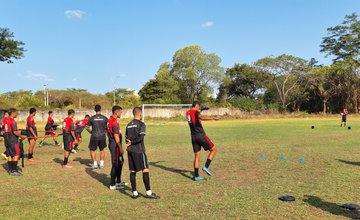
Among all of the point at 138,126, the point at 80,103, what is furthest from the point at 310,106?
the point at 138,126

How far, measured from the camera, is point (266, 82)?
7294 centimetres

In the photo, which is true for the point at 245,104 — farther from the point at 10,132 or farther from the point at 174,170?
the point at 10,132

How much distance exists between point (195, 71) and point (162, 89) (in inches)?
328

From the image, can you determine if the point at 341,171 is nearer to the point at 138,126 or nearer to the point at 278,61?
the point at 138,126

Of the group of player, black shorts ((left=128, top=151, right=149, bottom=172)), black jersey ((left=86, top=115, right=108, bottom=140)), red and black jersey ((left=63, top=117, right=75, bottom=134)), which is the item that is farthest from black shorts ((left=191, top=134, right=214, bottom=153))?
red and black jersey ((left=63, top=117, right=75, bottom=134))

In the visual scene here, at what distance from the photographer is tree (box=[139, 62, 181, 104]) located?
70.7 m

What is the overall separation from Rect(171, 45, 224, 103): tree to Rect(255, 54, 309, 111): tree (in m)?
9.38

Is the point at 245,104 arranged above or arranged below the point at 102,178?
above

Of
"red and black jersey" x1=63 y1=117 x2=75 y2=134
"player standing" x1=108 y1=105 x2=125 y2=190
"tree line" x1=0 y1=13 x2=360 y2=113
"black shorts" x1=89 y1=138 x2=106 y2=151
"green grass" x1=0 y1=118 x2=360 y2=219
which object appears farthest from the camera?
"tree line" x1=0 y1=13 x2=360 y2=113

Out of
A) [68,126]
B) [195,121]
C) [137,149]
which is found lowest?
[137,149]

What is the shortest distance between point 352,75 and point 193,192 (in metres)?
65.2

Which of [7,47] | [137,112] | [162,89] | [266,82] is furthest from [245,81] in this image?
[137,112]

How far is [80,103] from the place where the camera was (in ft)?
263

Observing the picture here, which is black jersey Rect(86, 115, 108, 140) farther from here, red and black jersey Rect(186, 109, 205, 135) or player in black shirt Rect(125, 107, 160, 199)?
player in black shirt Rect(125, 107, 160, 199)
